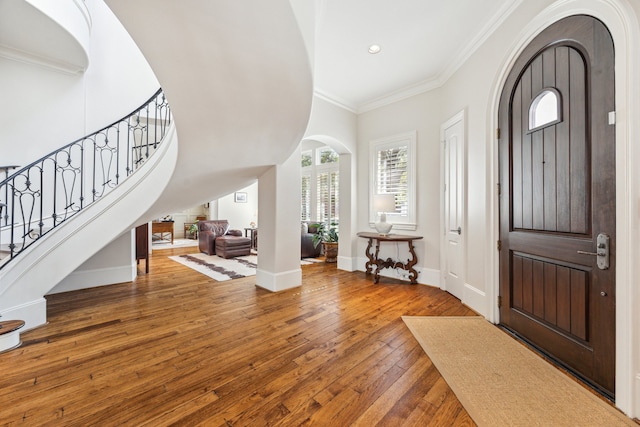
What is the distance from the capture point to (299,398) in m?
1.59

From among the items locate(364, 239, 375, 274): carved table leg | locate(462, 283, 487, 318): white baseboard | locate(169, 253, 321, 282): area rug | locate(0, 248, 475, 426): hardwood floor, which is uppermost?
locate(364, 239, 375, 274): carved table leg

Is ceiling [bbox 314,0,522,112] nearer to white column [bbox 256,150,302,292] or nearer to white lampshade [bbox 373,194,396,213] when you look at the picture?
white column [bbox 256,150,302,292]

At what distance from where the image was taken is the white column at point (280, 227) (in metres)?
3.68

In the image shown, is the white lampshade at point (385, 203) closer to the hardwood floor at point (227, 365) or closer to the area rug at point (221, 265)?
the hardwood floor at point (227, 365)

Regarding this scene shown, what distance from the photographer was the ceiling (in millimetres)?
2502

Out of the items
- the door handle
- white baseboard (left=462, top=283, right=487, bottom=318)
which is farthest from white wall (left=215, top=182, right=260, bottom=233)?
the door handle

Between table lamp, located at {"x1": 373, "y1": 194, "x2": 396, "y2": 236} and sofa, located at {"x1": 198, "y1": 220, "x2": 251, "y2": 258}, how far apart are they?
346 cm

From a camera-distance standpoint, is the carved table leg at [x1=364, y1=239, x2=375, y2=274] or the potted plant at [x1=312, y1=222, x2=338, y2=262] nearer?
the carved table leg at [x1=364, y1=239, x2=375, y2=274]

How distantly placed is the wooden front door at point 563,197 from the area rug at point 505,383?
18 centimetres

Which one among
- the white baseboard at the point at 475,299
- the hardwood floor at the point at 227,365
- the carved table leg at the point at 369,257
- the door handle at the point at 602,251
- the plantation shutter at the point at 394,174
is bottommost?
the hardwood floor at the point at 227,365

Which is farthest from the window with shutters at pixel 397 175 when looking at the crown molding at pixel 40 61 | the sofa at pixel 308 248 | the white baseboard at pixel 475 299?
the crown molding at pixel 40 61

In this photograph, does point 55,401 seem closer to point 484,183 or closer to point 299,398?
point 299,398

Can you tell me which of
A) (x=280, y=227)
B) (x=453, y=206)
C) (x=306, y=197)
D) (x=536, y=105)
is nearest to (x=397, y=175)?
(x=453, y=206)

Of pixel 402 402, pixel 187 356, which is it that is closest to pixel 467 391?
pixel 402 402
